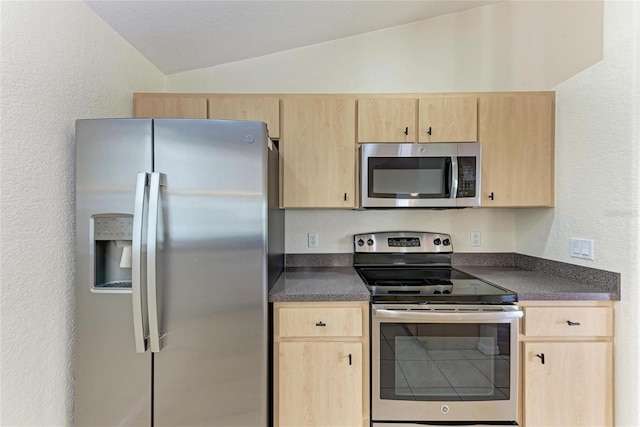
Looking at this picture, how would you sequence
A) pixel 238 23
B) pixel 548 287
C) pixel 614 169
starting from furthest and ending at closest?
pixel 238 23 < pixel 548 287 < pixel 614 169

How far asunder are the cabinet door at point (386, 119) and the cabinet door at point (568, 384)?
1371 mm

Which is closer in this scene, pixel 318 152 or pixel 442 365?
pixel 442 365

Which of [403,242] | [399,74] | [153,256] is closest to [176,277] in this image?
[153,256]

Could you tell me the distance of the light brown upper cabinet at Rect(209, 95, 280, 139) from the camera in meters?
2.06

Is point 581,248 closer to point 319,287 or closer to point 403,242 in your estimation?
point 403,242

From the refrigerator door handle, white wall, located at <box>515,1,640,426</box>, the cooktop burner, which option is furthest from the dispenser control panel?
white wall, located at <box>515,1,640,426</box>

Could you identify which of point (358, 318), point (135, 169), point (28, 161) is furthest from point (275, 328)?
point (28, 161)

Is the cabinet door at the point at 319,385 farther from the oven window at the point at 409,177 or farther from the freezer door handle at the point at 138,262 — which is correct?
the oven window at the point at 409,177

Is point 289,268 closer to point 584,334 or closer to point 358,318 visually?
point 358,318

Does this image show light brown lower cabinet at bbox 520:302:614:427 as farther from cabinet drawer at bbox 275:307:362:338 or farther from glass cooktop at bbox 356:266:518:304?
cabinet drawer at bbox 275:307:362:338

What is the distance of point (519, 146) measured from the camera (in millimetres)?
2062

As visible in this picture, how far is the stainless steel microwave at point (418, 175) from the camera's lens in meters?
2.03

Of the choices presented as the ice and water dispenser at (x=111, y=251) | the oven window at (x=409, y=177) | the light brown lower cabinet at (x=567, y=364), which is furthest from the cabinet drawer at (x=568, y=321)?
the ice and water dispenser at (x=111, y=251)

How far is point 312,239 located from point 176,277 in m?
1.14
